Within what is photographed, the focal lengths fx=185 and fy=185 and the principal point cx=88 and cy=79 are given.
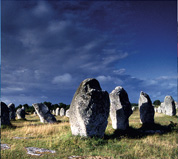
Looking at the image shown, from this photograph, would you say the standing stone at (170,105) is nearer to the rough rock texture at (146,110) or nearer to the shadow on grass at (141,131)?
the rough rock texture at (146,110)

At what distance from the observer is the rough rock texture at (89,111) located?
1254cm

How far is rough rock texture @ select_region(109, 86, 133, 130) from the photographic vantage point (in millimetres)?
16734

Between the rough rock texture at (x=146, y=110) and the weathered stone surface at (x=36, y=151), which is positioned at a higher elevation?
the rough rock texture at (x=146, y=110)

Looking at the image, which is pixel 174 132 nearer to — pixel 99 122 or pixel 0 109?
pixel 99 122

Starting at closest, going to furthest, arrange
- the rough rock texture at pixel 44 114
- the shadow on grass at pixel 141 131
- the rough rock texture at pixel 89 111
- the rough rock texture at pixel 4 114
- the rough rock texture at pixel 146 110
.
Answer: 1. the rough rock texture at pixel 89 111
2. the shadow on grass at pixel 141 131
3. the rough rock texture at pixel 146 110
4. the rough rock texture at pixel 4 114
5. the rough rock texture at pixel 44 114

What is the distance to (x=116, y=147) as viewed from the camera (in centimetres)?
1106

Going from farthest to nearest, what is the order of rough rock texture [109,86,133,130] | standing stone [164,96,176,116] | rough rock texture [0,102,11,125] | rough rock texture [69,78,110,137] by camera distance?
standing stone [164,96,176,116]
rough rock texture [0,102,11,125]
rough rock texture [109,86,133,130]
rough rock texture [69,78,110,137]

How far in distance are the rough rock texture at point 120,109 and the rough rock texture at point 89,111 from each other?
387 cm

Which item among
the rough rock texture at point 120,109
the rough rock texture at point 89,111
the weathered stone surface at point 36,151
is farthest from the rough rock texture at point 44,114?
the weathered stone surface at point 36,151

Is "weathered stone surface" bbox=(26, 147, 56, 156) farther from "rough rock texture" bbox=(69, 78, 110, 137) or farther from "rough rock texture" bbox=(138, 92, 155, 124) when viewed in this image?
"rough rock texture" bbox=(138, 92, 155, 124)

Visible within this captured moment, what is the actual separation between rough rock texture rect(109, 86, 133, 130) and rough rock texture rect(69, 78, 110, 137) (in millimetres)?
3866

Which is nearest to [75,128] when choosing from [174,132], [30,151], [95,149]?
[95,149]

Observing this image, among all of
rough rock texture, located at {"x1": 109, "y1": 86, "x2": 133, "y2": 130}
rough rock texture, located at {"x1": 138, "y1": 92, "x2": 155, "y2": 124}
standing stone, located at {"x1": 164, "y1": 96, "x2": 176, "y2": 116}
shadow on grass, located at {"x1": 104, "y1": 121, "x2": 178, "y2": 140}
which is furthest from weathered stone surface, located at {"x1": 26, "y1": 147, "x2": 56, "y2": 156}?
standing stone, located at {"x1": 164, "y1": 96, "x2": 176, "y2": 116}

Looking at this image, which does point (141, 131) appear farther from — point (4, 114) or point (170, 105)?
point (170, 105)
